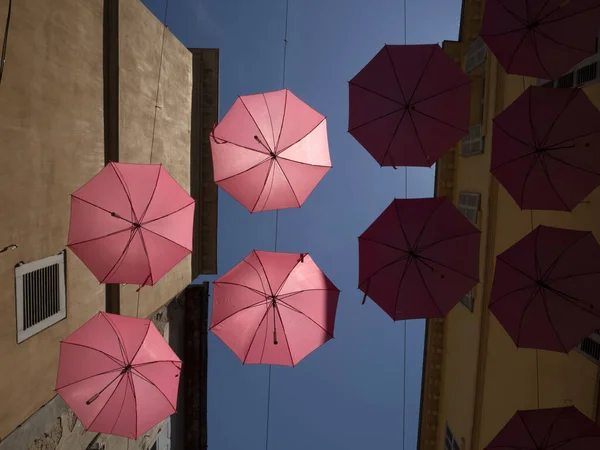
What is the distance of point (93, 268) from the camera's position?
29.3 ft

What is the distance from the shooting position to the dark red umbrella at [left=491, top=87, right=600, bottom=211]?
834cm

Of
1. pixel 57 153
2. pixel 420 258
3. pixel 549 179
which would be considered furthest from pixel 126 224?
pixel 549 179

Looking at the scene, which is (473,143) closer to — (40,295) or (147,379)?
(147,379)

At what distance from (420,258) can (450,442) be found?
7.47 meters

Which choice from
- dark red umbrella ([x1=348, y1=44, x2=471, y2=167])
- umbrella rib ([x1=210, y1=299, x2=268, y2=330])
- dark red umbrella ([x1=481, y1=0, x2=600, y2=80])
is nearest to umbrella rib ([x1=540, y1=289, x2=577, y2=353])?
dark red umbrella ([x1=348, y1=44, x2=471, y2=167])

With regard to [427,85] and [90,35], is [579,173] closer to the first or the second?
[427,85]

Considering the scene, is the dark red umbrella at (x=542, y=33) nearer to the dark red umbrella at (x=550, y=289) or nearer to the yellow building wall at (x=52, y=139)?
the dark red umbrella at (x=550, y=289)

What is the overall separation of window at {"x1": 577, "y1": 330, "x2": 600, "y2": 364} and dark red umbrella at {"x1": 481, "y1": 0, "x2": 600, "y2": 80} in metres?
5.07

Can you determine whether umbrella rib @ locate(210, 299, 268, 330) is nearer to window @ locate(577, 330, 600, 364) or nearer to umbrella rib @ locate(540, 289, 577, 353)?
umbrella rib @ locate(540, 289, 577, 353)

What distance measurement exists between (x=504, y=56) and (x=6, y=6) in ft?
29.1

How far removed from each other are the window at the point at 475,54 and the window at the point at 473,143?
1.75 meters

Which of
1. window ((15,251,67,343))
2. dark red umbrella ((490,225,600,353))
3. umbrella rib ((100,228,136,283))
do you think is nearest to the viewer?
window ((15,251,67,343))

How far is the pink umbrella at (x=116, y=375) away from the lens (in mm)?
8984

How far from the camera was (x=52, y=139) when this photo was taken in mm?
8672
